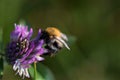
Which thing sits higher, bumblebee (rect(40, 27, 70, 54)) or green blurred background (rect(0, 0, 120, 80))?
bumblebee (rect(40, 27, 70, 54))

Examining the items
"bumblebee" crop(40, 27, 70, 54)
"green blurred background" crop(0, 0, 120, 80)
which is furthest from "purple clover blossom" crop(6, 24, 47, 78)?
"green blurred background" crop(0, 0, 120, 80)

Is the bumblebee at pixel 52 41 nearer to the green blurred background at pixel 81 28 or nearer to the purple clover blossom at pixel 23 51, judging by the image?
the purple clover blossom at pixel 23 51

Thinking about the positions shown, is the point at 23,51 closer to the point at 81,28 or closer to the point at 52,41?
the point at 52,41

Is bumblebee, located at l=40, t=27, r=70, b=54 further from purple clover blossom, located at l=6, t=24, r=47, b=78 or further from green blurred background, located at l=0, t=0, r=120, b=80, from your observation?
green blurred background, located at l=0, t=0, r=120, b=80

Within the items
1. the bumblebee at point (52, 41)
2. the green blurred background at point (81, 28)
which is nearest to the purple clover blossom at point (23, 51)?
the bumblebee at point (52, 41)

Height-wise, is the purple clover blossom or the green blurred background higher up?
the purple clover blossom

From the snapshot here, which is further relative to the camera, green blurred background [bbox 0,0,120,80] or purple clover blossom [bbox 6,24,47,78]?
green blurred background [bbox 0,0,120,80]
